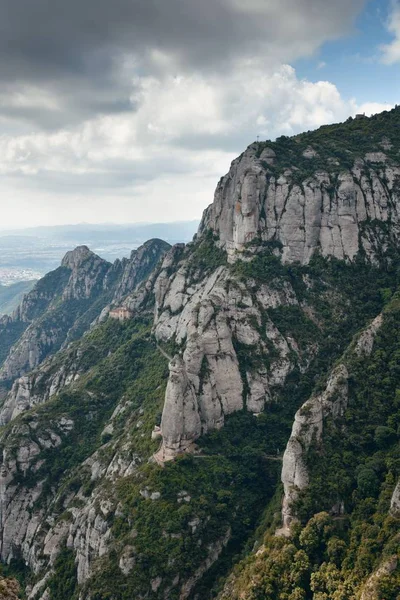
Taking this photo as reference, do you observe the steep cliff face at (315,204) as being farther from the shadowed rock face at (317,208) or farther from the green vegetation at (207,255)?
the green vegetation at (207,255)

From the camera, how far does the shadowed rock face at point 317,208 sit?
11325 centimetres

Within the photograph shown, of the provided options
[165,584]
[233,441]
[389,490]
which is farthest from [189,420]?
[389,490]

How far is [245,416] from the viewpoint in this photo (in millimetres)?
94625

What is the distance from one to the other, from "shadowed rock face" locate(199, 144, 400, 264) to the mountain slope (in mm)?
354

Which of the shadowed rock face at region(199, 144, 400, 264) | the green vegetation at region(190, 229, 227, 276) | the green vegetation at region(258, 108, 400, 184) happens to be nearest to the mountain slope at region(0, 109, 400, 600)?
the shadowed rock face at region(199, 144, 400, 264)

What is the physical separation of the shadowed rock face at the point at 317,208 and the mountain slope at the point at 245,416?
0.35m

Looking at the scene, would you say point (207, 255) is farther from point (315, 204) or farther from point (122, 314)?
point (122, 314)

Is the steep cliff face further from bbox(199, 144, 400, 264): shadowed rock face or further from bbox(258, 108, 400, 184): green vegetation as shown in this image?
bbox(258, 108, 400, 184): green vegetation

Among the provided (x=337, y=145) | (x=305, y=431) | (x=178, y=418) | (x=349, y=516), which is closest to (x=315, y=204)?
(x=337, y=145)

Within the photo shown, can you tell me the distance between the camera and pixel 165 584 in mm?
70312

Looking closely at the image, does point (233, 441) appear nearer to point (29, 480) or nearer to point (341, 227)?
point (29, 480)

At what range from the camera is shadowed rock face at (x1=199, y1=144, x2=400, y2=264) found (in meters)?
113

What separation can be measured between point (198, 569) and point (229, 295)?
52557mm

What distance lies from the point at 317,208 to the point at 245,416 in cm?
5123
